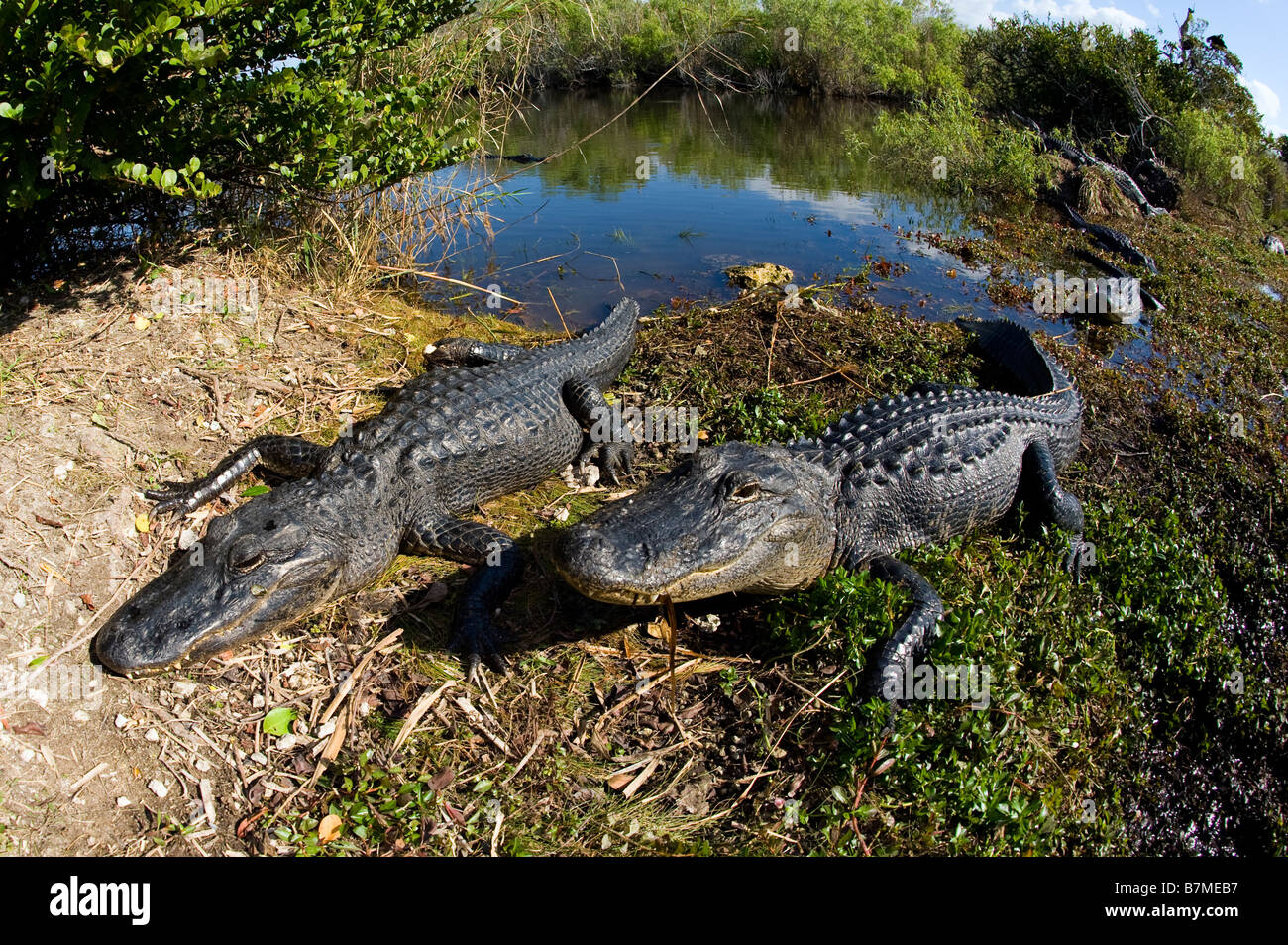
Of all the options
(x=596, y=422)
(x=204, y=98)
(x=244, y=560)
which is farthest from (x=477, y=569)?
(x=204, y=98)

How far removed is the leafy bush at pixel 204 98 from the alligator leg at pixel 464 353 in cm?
127

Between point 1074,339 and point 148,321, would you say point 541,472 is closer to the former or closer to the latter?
point 148,321

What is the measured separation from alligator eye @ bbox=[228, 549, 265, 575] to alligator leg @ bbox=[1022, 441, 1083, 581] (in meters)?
4.26

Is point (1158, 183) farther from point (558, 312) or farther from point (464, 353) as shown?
point (464, 353)

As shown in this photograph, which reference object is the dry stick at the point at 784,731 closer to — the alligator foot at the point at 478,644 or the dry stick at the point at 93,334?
the alligator foot at the point at 478,644

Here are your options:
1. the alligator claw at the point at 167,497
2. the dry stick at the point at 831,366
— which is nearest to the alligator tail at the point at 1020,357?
the dry stick at the point at 831,366

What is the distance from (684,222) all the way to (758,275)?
3.09 meters

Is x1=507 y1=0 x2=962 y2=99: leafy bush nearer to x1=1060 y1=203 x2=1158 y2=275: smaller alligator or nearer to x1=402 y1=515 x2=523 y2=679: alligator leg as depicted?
x1=1060 y1=203 x2=1158 y2=275: smaller alligator

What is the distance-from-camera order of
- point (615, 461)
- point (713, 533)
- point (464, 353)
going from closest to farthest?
point (713, 533)
point (615, 461)
point (464, 353)

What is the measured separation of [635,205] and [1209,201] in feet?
37.3

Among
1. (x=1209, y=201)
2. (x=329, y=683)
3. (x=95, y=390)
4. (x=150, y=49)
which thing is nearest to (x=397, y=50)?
(x=150, y=49)

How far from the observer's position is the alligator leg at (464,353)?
231 inches

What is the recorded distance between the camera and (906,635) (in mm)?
3275

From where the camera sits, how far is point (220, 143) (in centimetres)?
534
